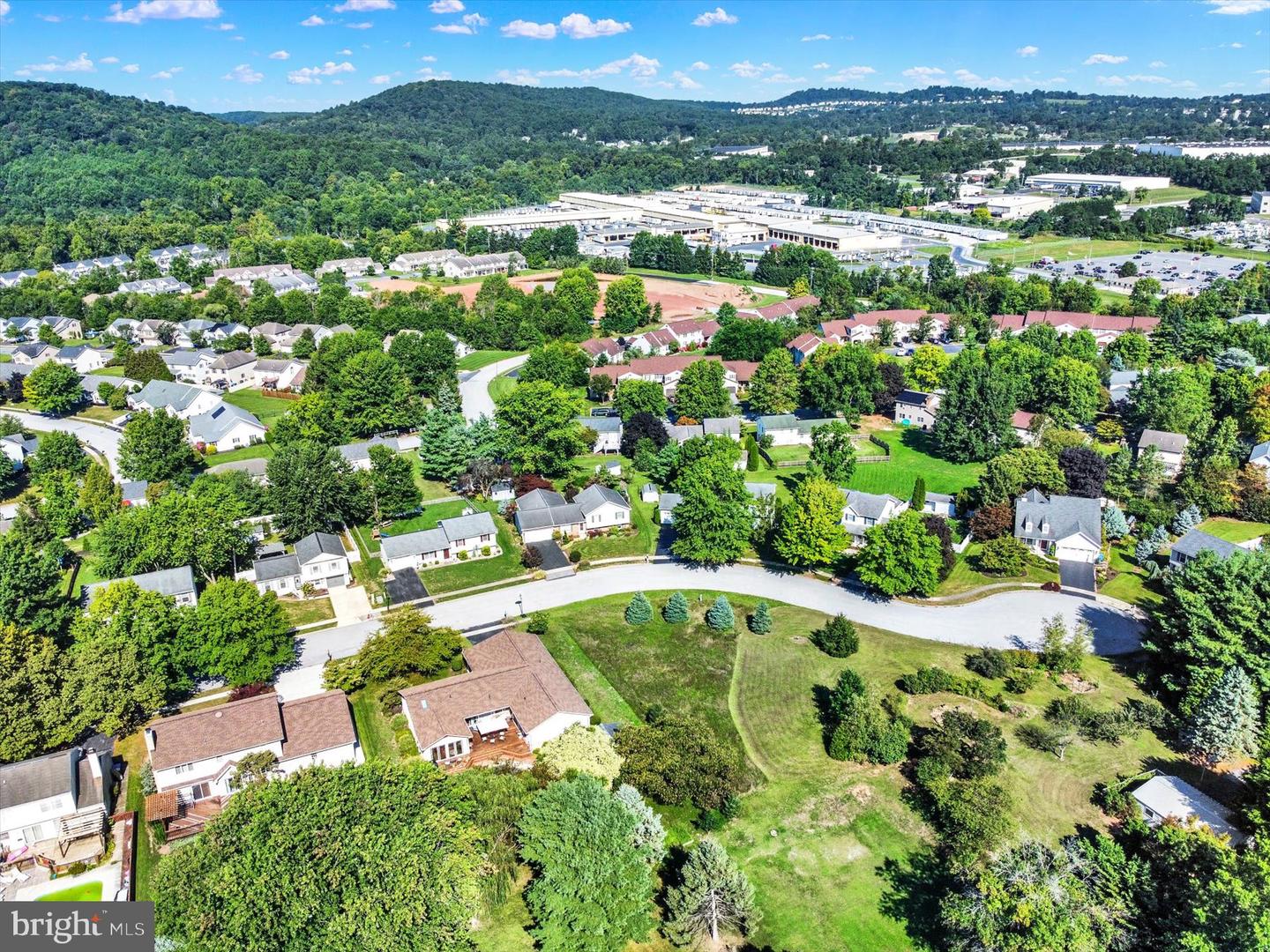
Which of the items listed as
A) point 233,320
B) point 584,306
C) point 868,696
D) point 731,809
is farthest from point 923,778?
point 233,320

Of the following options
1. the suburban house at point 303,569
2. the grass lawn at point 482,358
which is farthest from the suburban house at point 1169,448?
the grass lawn at point 482,358

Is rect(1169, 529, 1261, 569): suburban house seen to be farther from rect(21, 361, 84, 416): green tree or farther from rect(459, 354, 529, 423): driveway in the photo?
rect(21, 361, 84, 416): green tree

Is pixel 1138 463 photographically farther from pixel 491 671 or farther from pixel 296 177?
pixel 296 177

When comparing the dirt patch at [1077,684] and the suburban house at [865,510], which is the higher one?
the suburban house at [865,510]

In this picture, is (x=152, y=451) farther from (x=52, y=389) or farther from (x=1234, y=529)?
(x=1234, y=529)

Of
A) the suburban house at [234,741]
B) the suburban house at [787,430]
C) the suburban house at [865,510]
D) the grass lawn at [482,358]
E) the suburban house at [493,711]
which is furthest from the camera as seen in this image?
the grass lawn at [482,358]

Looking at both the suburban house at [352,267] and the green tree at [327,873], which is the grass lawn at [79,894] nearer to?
the green tree at [327,873]
